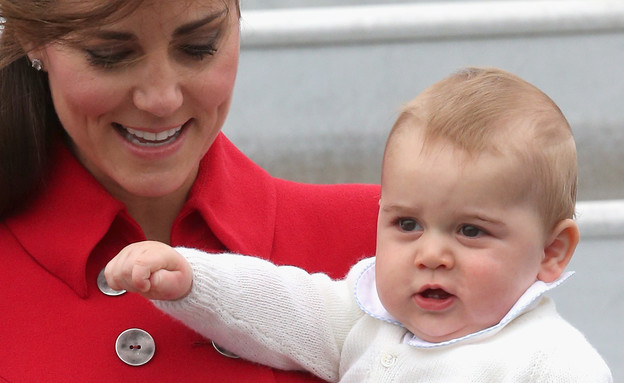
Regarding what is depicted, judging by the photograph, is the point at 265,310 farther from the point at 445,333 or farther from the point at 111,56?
the point at 111,56

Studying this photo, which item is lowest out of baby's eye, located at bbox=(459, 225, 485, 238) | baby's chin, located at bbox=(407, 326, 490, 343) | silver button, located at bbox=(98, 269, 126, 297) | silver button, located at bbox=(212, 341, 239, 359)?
silver button, located at bbox=(212, 341, 239, 359)

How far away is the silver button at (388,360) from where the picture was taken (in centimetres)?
167

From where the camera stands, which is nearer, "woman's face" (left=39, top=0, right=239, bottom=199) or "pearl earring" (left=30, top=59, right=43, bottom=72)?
"woman's face" (left=39, top=0, right=239, bottom=199)

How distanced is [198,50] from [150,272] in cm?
36

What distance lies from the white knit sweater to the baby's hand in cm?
4

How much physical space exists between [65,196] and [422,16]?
201 centimetres

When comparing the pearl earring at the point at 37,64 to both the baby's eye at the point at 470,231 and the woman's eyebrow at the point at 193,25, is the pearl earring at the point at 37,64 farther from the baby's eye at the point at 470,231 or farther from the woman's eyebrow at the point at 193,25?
the baby's eye at the point at 470,231

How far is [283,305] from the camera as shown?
175cm

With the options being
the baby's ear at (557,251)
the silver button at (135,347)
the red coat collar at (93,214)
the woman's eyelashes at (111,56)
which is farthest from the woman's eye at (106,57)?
the baby's ear at (557,251)

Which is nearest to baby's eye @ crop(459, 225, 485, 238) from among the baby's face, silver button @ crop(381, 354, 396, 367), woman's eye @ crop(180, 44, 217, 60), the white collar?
the baby's face

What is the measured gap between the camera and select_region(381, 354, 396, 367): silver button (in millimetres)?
1670

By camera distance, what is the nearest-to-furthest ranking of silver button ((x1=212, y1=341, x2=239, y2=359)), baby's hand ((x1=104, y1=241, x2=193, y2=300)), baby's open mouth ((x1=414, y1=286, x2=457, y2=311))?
baby's hand ((x1=104, y1=241, x2=193, y2=300))
baby's open mouth ((x1=414, y1=286, x2=457, y2=311))
silver button ((x1=212, y1=341, x2=239, y2=359))

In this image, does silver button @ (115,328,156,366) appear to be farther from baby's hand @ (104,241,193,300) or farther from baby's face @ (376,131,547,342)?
baby's face @ (376,131,547,342)

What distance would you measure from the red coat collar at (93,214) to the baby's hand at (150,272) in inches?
7.5
